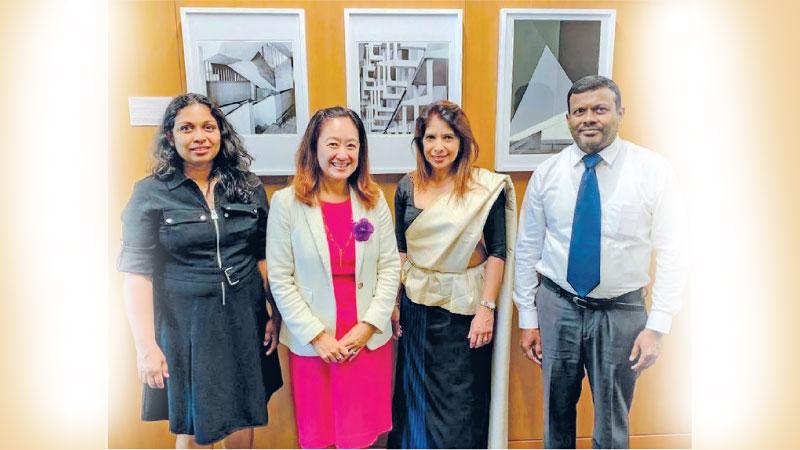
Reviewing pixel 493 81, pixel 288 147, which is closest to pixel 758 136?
pixel 493 81

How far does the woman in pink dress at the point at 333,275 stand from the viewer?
1206 mm

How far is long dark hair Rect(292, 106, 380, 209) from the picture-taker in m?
1.20

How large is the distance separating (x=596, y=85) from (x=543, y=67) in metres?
0.14

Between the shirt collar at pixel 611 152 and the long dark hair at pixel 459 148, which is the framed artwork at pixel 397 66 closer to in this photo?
the long dark hair at pixel 459 148

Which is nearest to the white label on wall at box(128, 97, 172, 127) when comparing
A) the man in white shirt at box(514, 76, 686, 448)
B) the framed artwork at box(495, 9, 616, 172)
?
the framed artwork at box(495, 9, 616, 172)

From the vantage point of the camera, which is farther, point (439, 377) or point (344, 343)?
point (439, 377)

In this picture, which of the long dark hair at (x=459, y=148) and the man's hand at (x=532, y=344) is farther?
the man's hand at (x=532, y=344)

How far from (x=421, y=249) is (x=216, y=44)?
75cm

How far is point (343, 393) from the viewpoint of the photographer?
50.6 inches

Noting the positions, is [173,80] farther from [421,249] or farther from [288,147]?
[421,249]

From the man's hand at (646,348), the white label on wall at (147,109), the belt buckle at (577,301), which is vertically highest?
the white label on wall at (147,109)

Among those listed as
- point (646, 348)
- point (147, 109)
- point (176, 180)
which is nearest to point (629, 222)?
point (646, 348)

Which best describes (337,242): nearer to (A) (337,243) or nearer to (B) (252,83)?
(A) (337,243)

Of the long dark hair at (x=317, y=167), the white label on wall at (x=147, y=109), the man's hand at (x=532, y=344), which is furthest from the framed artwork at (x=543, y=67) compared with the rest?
the white label on wall at (x=147, y=109)
